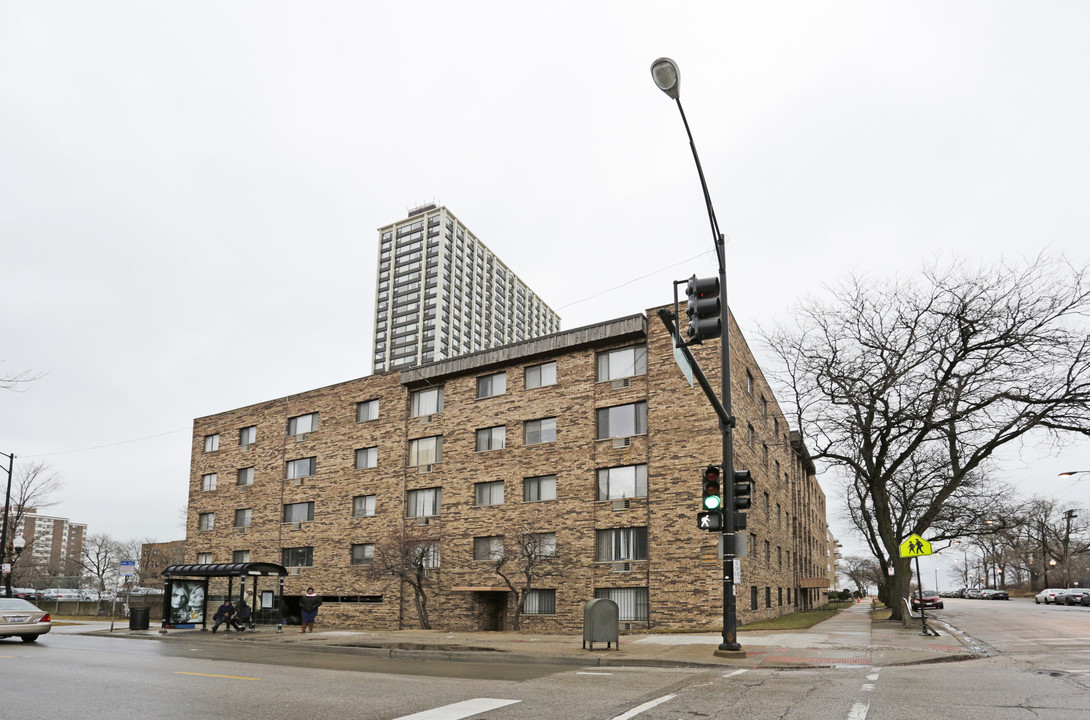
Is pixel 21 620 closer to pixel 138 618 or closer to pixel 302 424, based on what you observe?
pixel 138 618

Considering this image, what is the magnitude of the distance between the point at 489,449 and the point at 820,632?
14039mm

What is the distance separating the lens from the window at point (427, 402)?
33.5 meters

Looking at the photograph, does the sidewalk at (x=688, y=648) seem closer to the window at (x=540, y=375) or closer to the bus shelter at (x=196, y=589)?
the bus shelter at (x=196, y=589)

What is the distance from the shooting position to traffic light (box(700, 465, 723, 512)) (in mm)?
14781

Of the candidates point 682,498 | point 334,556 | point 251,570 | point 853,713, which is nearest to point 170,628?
point 251,570

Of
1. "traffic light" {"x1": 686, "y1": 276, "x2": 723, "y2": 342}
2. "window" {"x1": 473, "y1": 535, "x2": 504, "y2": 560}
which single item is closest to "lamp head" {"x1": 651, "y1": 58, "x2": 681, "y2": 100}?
"traffic light" {"x1": 686, "y1": 276, "x2": 723, "y2": 342}

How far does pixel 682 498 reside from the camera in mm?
25734

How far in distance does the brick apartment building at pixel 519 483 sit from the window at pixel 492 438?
65 mm

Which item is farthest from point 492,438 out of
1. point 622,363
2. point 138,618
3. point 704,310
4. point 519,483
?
point 704,310

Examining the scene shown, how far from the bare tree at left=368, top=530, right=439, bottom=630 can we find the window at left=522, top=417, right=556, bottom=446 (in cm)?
548

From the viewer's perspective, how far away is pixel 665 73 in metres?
11.0

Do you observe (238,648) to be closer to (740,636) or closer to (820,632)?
(740,636)

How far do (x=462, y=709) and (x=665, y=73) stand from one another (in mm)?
8570

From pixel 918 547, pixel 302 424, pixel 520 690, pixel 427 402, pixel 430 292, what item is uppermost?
pixel 430 292
